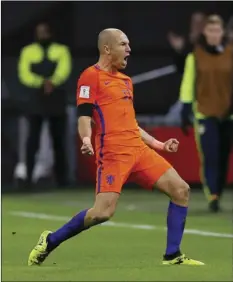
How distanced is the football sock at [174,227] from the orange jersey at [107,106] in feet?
1.97

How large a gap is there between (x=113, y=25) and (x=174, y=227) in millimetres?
10485

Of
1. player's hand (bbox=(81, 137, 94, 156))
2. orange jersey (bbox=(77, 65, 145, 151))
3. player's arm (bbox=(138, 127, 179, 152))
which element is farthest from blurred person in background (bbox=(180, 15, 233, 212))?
player's hand (bbox=(81, 137, 94, 156))

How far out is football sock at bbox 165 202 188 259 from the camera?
956 centimetres

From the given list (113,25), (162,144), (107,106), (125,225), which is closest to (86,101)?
(107,106)

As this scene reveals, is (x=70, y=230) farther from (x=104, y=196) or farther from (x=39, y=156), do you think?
(x=39, y=156)

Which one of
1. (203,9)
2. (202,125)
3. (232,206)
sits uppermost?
(203,9)

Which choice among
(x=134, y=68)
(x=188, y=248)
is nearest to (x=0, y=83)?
(x=134, y=68)

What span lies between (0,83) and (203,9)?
3.34 metres

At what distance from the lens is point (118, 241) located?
11.9 meters

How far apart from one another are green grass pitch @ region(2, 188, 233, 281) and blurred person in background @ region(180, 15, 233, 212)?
0.53 metres

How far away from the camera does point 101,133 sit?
945cm

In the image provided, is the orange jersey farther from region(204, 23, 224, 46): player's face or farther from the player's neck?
region(204, 23, 224, 46): player's face

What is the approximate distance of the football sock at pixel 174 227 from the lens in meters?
9.56

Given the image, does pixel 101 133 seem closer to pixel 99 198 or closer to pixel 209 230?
pixel 99 198
